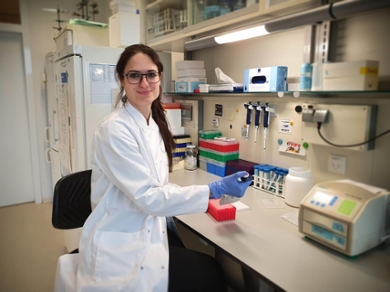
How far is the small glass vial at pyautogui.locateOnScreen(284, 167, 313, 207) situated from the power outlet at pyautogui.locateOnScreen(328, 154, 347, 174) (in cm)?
11

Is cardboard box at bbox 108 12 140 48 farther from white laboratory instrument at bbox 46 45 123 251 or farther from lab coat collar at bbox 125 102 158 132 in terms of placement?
lab coat collar at bbox 125 102 158 132

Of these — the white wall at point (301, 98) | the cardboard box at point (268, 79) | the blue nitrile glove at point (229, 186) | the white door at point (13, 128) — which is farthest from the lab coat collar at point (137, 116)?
the white door at point (13, 128)

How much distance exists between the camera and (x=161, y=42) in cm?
217

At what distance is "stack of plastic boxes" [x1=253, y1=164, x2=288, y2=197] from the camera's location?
163cm

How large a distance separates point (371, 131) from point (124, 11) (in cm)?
192

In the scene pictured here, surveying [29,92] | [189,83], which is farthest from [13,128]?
[189,83]

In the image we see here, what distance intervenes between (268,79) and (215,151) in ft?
2.02

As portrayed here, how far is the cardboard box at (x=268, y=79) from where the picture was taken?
5.15ft

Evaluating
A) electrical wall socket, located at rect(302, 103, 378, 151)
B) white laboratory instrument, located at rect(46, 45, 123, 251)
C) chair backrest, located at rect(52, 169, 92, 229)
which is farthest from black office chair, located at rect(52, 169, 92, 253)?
electrical wall socket, located at rect(302, 103, 378, 151)

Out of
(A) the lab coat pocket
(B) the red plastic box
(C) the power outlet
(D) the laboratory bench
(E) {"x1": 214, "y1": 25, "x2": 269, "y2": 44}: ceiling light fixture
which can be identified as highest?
(E) {"x1": 214, "y1": 25, "x2": 269, "y2": 44}: ceiling light fixture

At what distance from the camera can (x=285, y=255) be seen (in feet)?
3.55

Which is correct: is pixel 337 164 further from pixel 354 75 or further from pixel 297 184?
pixel 354 75

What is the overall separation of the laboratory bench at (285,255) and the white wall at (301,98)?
1.04 ft

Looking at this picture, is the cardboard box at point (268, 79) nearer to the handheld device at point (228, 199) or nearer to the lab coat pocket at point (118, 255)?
the handheld device at point (228, 199)
